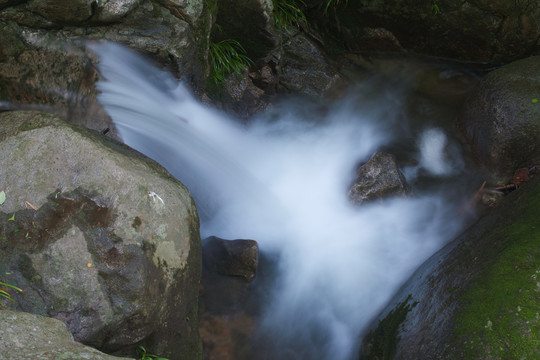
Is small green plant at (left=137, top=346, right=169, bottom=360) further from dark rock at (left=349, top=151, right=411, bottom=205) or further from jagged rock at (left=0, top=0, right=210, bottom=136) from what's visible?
dark rock at (left=349, top=151, right=411, bottom=205)

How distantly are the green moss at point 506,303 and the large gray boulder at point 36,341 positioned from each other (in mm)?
2067

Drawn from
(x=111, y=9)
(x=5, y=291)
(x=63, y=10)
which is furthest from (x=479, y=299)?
(x=63, y=10)

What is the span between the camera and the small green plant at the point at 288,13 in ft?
19.6

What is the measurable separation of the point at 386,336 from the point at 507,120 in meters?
2.84

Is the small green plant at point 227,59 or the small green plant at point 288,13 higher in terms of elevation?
the small green plant at point 288,13

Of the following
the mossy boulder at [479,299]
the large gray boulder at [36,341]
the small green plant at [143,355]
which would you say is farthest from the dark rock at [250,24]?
the large gray boulder at [36,341]

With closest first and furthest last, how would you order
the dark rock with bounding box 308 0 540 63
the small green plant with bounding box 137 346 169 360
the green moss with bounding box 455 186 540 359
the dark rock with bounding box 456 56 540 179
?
the green moss with bounding box 455 186 540 359
the small green plant with bounding box 137 346 169 360
the dark rock with bounding box 456 56 540 179
the dark rock with bounding box 308 0 540 63

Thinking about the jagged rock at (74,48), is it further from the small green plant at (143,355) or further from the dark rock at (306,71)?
the dark rock at (306,71)

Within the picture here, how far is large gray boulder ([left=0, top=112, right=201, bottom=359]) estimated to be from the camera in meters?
2.71

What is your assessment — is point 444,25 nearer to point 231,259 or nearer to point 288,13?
point 288,13

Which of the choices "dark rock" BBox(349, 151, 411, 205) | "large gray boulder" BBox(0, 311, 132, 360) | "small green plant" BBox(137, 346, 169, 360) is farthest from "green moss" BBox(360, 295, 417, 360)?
"large gray boulder" BBox(0, 311, 132, 360)

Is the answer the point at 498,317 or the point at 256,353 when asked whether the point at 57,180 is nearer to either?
the point at 256,353

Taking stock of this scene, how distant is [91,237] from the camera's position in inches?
111

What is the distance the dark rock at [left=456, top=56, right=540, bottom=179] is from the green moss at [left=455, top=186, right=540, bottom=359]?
1908mm
